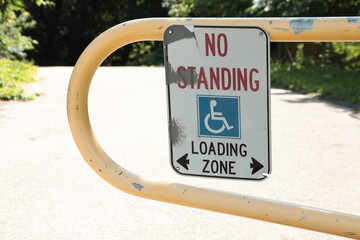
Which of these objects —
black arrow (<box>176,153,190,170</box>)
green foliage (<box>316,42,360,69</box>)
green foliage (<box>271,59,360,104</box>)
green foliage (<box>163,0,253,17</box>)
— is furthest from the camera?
green foliage (<box>163,0,253,17</box>)

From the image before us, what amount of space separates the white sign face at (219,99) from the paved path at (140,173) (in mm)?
1184

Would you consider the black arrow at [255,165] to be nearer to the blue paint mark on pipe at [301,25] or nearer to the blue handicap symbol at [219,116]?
the blue handicap symbol at [219,116]

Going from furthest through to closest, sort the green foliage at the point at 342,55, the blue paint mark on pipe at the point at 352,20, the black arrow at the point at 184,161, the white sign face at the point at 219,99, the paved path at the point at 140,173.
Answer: the green foliage at the point at 342,55 → the paved path at the point at 140,173 → the black arrow at the point at 184,161 → the white sign face at the point at 219,99 → the blue paint mark on pipe at the point at 352,20

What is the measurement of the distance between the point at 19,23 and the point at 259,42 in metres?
17.1

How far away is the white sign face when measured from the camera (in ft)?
6.72

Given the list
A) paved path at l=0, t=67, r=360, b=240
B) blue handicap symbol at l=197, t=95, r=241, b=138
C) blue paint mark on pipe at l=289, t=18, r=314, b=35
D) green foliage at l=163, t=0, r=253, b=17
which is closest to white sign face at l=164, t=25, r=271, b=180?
blue handicap symbol at l=197, t=95, r=241, b=138

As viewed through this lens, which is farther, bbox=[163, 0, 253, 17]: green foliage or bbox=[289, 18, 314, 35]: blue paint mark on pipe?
bbox=[163, 0, 253, 17]: green foliage

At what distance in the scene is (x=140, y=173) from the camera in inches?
188

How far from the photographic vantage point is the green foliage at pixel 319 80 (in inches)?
398

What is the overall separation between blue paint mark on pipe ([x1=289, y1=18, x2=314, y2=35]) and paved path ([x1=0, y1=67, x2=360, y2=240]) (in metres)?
1.62

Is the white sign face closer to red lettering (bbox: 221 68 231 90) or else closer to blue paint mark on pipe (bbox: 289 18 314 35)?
red lettering (bbox: 221 68 231 90)

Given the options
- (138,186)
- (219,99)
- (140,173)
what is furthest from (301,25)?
(140,173)

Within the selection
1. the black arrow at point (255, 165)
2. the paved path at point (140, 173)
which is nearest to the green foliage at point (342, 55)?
the paved path at point (140, 173)

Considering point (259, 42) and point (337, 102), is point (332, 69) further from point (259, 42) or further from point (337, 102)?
point (259, 42)
